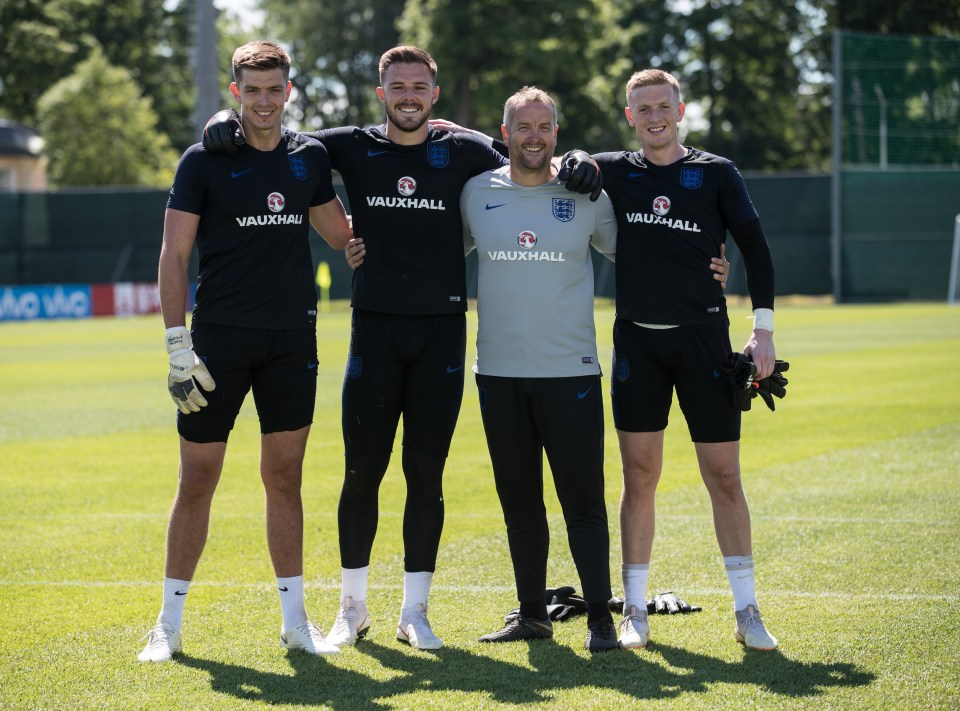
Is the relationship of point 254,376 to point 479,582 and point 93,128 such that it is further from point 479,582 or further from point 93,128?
point 93,128

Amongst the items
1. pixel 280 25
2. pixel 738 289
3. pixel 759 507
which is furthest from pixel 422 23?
pixel 759 507

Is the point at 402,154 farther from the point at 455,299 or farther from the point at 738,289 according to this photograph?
the point at 738,289

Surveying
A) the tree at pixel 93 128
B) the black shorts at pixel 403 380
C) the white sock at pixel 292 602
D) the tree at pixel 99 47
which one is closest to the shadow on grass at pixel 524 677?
the white sock at pixel 292 602

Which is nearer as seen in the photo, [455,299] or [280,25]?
[455,299]

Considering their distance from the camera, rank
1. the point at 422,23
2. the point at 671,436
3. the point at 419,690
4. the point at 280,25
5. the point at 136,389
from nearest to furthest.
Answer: the point at 419,690 < the point at 671,436 < the point at 136,389 < the point at 422,23 < the point at 280,25

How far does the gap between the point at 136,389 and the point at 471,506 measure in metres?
8.59

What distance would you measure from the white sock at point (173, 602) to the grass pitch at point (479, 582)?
0.13 meters

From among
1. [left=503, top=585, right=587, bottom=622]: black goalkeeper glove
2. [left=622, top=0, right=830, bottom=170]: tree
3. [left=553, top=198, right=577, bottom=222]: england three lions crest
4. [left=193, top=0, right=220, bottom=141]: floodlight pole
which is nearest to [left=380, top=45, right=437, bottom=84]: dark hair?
[left=553, top=198, right=577, bottom=222]: england three lions crest

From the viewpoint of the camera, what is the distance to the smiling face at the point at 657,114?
201 inches

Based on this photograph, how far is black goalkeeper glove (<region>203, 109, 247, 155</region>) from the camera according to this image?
4.93 meters

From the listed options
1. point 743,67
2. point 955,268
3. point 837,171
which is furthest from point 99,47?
point 955,268

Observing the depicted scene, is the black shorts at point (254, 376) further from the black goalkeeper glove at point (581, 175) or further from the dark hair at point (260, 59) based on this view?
the black goalkeeper glove at point (581, 175)

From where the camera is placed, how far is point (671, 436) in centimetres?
1101

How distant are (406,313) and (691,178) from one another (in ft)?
4.23
